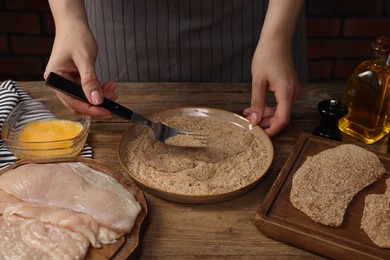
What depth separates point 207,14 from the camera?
1.40 m

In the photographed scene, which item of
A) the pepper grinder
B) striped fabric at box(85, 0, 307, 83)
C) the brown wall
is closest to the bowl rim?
striped fabric at box(85, 0, 307, 83)

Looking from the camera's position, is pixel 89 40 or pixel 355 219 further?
pixel 89 40

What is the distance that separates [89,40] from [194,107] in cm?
30

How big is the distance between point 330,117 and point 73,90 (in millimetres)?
564

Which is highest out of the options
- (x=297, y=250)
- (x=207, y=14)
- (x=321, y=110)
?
(x=207, y=14)

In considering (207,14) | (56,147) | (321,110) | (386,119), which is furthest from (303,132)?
(56,147)

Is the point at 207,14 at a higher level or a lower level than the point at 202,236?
higher

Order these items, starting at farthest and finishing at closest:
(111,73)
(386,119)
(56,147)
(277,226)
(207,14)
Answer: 1. (111,73)
2. (207,14)
3. (386,119)
4. (56,147)
5. (277,226)

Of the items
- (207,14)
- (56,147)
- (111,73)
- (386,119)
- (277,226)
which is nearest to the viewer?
(277,226)

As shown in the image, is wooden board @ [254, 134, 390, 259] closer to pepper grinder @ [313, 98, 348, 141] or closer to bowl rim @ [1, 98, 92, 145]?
pepper grinder @ [313, 98, 348, 141]

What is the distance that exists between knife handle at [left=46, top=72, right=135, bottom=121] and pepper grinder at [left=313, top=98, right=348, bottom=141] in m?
0.43

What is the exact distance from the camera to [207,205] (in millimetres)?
984

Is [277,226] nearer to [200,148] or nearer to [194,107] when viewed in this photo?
[200,148]

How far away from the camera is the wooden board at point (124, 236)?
834 mm
